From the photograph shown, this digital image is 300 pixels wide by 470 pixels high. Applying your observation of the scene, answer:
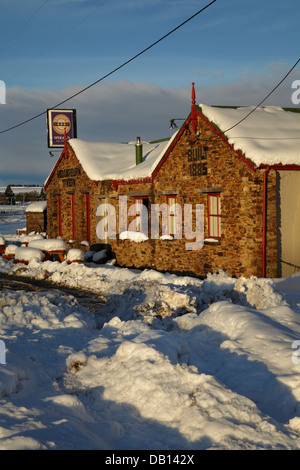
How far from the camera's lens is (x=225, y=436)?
4.32 metres

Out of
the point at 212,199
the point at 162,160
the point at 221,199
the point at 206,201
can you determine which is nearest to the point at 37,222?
the point at 162,160

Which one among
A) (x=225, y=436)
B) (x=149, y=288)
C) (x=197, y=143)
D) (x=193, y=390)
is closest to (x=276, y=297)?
(x=149, y=288)

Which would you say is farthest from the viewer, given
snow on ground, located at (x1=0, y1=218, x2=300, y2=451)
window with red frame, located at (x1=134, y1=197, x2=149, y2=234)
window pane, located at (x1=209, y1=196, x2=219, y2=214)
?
window with red frame, located at (x1=134, y1=197, x2=149, y2=234)

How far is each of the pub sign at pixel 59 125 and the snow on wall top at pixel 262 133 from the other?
56.1 feet

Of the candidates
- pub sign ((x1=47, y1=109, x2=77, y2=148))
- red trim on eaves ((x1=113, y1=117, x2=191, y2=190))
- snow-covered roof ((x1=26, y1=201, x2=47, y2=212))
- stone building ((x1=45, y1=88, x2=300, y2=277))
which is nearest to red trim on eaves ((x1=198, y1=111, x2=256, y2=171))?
stone building ((x1=45, y1=88, x2=300, y2=277))

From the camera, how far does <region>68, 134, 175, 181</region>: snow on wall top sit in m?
19.2

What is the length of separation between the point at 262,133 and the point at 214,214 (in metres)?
2.84

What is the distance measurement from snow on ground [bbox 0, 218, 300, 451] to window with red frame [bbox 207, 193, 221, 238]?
19.2ft

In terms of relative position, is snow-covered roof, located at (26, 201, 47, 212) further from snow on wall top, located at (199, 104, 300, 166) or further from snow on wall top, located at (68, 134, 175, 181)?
snow on wall top, located at (199, 104, 300, 166)

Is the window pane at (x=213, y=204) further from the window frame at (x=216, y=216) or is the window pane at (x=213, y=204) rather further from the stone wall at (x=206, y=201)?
the stone wall at (x=206, y=201)

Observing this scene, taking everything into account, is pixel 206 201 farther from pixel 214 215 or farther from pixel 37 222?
pixel 37 222

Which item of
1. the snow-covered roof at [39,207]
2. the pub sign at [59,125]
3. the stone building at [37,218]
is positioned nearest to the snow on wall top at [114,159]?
the pub sign at [59,125]
